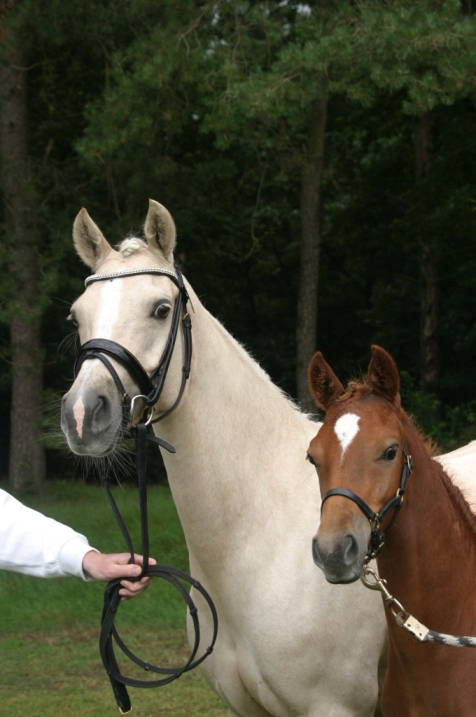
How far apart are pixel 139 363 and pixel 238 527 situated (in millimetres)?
858

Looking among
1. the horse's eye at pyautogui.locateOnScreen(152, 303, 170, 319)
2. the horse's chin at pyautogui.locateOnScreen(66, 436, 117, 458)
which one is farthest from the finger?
the horse's eye at pyautogui.locateOnScreen(152, 303, 170, 319)

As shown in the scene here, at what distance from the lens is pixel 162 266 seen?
11.6 feet

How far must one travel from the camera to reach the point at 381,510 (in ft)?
9.70

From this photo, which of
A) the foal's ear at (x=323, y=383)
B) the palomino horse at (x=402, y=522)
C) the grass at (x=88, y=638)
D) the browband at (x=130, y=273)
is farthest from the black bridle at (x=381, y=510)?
the grass at (x=88, y=638)

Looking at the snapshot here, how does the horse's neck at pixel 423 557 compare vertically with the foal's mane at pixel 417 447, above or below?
below

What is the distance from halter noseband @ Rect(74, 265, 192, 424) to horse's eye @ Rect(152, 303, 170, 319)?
5cm

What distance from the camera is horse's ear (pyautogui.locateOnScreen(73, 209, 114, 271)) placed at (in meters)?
3.64

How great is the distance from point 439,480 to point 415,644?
22.6 inches

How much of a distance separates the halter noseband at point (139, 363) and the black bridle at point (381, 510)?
0.78 meters

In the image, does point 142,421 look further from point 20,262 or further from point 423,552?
point 20,262

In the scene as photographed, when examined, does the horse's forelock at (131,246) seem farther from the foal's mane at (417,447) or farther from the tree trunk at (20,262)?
the tree trunk at (20,262)

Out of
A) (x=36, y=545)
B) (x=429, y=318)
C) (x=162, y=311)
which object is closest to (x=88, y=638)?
(x=162, y=311)

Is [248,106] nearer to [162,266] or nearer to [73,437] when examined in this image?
[162,266]

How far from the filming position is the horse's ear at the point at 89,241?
3.64 metres
